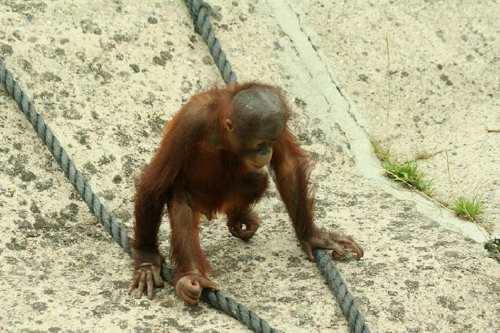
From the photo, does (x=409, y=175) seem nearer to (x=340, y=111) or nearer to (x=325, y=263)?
(x=340, y=111)

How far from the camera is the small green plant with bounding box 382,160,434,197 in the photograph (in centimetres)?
491

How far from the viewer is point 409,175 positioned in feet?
16.3

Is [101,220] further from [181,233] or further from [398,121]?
[398,121]

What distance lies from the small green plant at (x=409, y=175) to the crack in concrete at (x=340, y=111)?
6cm

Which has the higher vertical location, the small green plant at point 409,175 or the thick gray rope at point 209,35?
the thick gray rope at point 209,35

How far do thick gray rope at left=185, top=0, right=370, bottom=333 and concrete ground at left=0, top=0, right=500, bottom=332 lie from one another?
7 cm

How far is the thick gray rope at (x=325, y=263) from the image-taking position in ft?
11.8

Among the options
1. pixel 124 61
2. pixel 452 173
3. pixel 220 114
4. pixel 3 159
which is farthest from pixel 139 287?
pixel 452 173

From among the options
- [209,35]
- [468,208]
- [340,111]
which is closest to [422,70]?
[340,111]

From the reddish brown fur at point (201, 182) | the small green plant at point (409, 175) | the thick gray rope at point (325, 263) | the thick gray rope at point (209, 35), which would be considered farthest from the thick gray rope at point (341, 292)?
the thick gray rope at point (209, 35)

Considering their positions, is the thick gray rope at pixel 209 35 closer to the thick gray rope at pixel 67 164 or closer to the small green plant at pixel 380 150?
the small green plant at pixel 380 150

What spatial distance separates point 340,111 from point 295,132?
381mm

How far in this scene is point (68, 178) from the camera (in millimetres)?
4500

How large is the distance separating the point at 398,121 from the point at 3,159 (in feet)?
8.73
